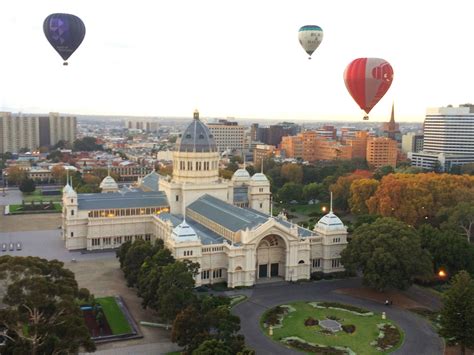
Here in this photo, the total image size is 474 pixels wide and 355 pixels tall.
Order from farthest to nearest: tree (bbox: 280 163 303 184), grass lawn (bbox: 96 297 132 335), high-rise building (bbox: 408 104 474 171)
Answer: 1. high-rise building (bbox: 408 104 474 171)
2. tree (bbox: 280 163 303 184)
3. grass lawn (bbox: 96 297 132 335)

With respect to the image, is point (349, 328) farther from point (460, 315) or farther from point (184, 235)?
point (184, 235)

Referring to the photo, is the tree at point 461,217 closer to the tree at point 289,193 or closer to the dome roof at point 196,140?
the dome roof at point 196,140

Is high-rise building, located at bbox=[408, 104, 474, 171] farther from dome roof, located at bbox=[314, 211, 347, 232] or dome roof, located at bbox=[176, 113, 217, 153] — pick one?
dome roof, located at bbox=[314, 211, 347, 232]

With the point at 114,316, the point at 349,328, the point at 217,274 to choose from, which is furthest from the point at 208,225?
the point at 349,328

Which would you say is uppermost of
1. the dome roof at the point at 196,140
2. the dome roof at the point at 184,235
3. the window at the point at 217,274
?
the dome roof at the point at 196,140

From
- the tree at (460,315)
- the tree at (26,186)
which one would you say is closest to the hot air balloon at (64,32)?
the tree at (460,315)

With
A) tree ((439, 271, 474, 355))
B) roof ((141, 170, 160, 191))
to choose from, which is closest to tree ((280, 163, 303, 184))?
roof ((141, 170, 160, 191))

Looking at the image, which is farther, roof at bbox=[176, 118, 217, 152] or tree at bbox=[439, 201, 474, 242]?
roof at bbox=[176, 118, 217, 152]
